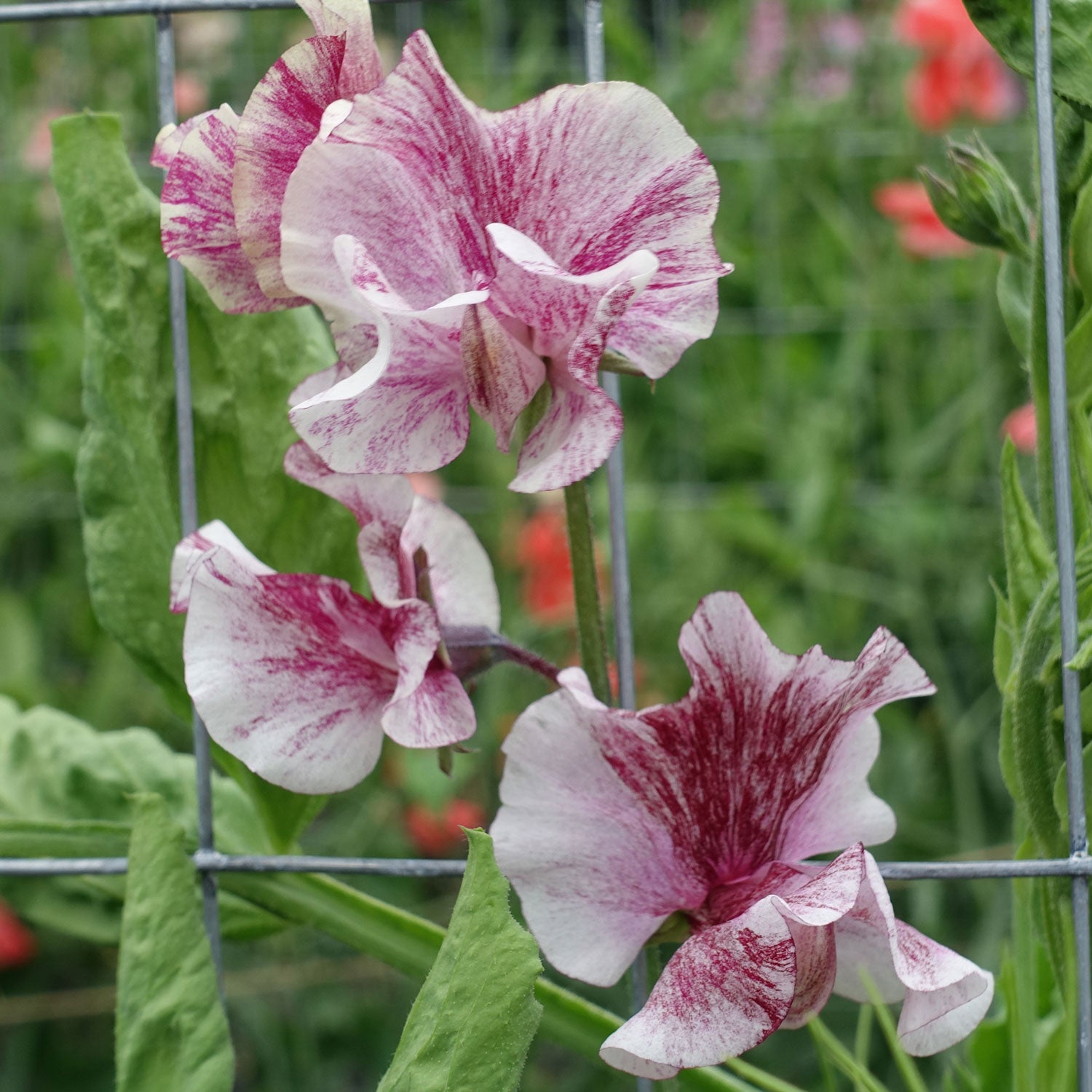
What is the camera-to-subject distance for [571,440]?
11.1 inches

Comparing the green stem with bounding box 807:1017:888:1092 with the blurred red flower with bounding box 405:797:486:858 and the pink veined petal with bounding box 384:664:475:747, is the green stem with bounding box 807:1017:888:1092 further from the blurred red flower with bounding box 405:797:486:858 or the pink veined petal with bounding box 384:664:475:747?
the blurred red flower with bounding box 405:797:486:858

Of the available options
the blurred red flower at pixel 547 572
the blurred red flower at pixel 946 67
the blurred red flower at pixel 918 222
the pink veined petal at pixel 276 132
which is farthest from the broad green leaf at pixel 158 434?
the blurred red flower at pixel 946 67

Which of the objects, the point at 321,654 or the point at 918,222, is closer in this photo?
the point at 321,654

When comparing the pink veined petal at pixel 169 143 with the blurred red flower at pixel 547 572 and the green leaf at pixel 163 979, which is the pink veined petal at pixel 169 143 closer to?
the green leaf at pixel 163 979

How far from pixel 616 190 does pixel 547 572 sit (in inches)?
34.5

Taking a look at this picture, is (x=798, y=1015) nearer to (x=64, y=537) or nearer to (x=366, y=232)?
(x=366, y=232)

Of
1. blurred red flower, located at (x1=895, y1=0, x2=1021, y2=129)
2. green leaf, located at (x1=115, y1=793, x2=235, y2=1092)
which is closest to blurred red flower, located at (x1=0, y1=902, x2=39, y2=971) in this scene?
green leaf, located at (x1=115, y1=793, x2=235, y2=1092)

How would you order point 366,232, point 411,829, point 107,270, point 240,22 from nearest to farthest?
point 366,232
point 107,270
point 411,829
point 240,22

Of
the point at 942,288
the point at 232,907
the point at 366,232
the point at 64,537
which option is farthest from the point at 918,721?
the point at 366,232

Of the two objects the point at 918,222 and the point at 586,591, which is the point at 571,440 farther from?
the point at 918,222

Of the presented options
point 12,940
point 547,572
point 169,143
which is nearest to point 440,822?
point 547,572

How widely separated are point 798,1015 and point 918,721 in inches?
40.7

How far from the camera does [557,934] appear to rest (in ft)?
1.04

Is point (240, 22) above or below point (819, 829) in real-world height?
above
